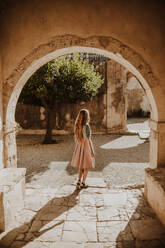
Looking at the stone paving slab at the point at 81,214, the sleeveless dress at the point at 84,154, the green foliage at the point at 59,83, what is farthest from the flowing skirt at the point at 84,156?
the green foliage at the point at 59,83

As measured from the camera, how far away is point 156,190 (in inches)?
118

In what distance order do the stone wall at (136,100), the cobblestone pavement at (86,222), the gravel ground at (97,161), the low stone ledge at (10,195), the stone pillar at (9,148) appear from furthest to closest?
1. the stone wall at (136,100)
2. the gravel ground at (97,161)
3. the stone pillar at (9,148)
4. the low stone ledge at (10,195)
5. the cobblestone pavement at (86,222)

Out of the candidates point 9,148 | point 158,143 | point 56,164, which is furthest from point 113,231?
point 56,164

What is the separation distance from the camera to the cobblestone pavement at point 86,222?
2.51 m

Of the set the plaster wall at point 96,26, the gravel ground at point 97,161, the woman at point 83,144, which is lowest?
the gravel ground at point 97,161

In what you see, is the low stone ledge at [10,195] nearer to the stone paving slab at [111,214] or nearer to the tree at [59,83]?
the stone paving slab at [111,214]

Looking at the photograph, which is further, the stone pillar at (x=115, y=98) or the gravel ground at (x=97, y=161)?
the stone pillar at (x=115, y=98)

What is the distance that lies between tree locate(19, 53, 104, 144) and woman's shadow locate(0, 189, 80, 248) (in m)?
5.30

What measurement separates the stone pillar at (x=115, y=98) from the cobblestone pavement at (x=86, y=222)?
848 cm

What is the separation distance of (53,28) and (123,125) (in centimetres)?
972

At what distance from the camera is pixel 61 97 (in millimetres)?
8688

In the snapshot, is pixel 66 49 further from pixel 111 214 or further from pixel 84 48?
pixel 111 214

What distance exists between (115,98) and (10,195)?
10.3m

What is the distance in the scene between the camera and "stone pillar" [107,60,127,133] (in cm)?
1224
